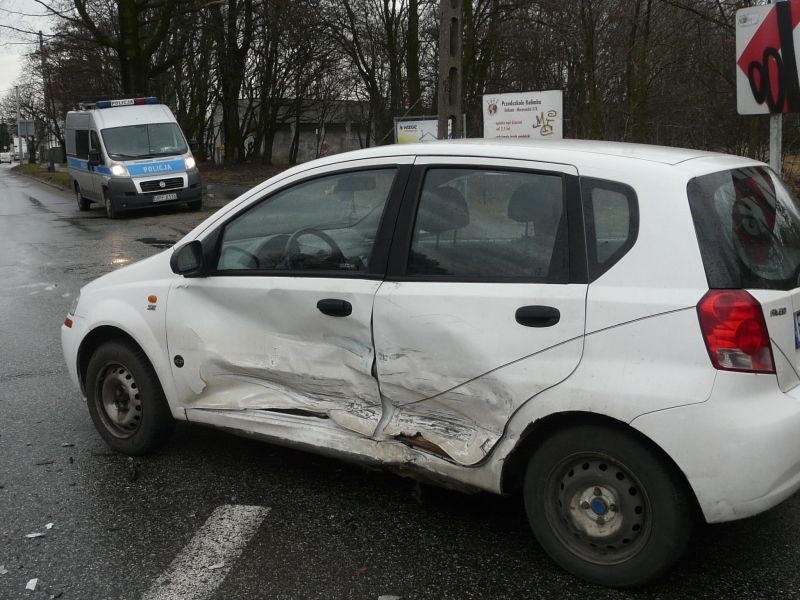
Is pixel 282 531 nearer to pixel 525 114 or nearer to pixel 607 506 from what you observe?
pixel 607 506

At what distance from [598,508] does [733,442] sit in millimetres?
592

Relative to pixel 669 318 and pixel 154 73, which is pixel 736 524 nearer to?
pixel 669 318

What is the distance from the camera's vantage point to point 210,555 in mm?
3607

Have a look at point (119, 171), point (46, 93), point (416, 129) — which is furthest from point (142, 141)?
point (46, 93)

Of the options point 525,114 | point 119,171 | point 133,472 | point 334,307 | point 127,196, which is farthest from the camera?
point 119,171

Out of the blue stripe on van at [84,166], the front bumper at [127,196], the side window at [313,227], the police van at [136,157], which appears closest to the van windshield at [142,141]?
Result: the police van at [136,157]

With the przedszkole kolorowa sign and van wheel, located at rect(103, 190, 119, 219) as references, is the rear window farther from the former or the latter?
van wheel, located at rect(103, 190, 119, 219)

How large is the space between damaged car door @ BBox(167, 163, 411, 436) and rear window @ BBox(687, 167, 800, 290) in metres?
1.32

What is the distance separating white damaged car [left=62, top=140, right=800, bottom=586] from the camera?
9.87ft

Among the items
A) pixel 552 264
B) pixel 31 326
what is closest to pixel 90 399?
pixel 552 264

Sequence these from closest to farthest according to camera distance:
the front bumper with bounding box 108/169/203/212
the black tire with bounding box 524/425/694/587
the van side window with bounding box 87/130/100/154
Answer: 1. the black tire with bounding box 524/425/694/587
2. the front bumper with bounding box 108/169/203/212
3. the van side window with bounding box 87/130/100/154

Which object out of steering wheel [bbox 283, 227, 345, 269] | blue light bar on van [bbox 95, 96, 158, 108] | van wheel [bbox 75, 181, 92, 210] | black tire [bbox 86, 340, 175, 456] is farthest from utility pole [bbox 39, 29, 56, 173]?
steering wheel [bbox 283, 227, 345, 269]

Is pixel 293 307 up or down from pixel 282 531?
up

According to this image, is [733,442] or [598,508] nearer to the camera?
[733,442]
